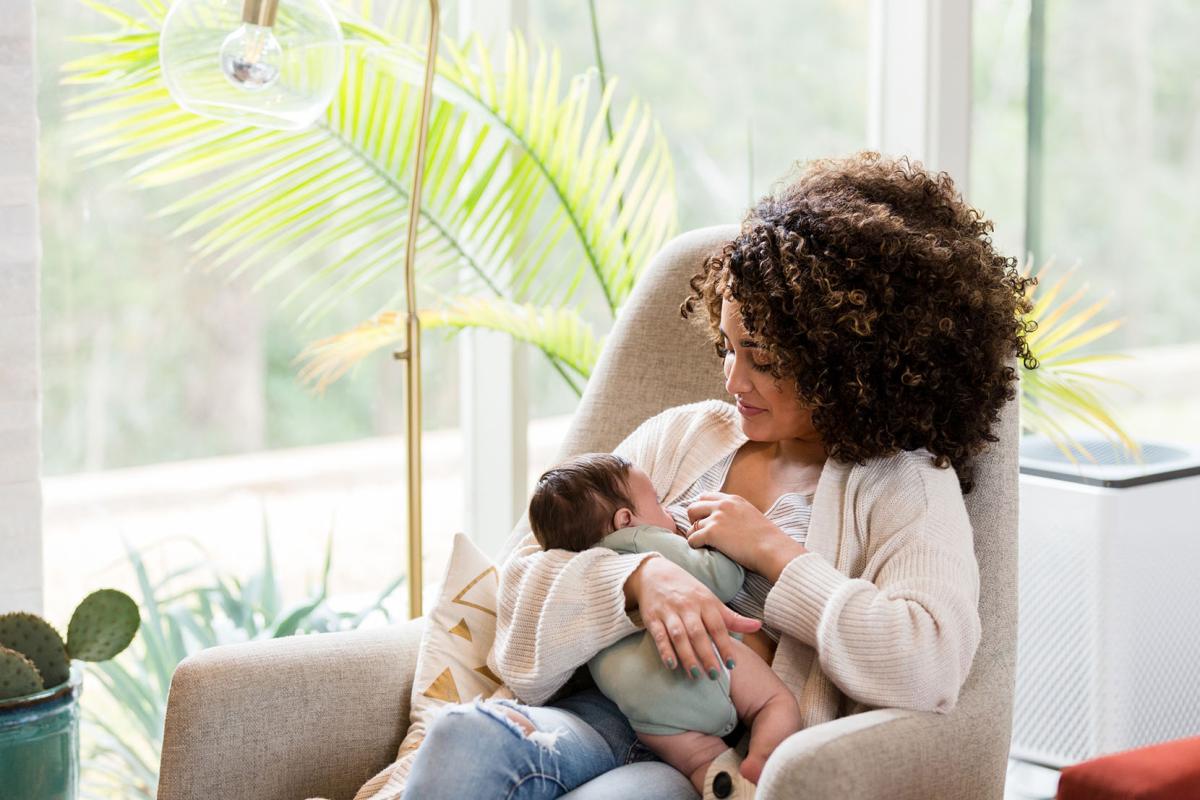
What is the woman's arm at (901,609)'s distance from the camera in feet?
4.42

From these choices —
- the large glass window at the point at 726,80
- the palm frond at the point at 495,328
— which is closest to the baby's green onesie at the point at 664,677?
the palm frond at the point at 495,328

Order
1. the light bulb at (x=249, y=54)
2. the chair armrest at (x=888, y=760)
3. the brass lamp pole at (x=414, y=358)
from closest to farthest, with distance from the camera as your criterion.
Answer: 1. the chair armrest at (x=888, y=760)
2. the light bulb at (x=249, y=54)
3. the brass lamp pole at (x=414, y=358)

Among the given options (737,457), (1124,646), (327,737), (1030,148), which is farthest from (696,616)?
(1030,148)

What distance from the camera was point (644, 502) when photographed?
156 cm

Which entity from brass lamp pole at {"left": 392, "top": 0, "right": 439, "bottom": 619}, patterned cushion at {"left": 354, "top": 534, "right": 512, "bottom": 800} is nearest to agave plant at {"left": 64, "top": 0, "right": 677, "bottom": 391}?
brass lamp pole at {"left": 392, "top": 0, "right": 439, "bottom": 619}

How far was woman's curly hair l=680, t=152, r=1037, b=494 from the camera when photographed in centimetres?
150

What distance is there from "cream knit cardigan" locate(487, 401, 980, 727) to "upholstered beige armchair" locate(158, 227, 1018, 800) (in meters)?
0.06

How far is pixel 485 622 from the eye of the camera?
168 centimetres

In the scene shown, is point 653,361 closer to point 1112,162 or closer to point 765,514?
point 765,514

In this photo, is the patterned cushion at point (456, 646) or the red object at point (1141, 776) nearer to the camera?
the red object at point (1141, 776)

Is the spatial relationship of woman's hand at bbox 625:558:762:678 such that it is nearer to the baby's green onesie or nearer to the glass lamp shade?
the baby's green onesie

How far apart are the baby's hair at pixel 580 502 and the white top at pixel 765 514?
120mm

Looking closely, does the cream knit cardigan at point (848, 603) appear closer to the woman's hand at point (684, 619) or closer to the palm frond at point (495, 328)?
the woman's hand at point (684, 619)

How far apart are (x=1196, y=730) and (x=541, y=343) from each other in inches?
53.4
